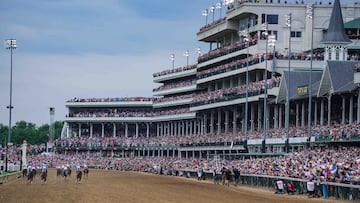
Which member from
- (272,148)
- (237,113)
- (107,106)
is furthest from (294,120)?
(107,106)

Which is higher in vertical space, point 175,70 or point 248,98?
point 175,70

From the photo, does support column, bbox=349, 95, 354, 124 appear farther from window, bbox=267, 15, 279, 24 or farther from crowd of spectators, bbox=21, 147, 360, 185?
window, bbox=267, 15, 279, 24

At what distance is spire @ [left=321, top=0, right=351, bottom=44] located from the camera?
85.0 metres

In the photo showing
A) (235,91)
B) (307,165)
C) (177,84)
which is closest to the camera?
(307,165)

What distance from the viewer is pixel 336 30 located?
3371 inches

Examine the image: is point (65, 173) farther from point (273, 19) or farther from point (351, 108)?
point (273, 19)

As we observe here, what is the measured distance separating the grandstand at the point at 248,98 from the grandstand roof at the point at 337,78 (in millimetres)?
90

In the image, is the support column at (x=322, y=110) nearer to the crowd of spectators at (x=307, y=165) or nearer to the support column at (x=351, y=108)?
the support column at (x=351, y=108)

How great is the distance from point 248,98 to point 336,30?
1446 cm

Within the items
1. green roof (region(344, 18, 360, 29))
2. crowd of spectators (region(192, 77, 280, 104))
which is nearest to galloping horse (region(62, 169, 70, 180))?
crowd of spectators (region(192, 77, 280, 104))

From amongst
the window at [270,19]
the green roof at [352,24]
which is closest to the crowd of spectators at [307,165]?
the window at [270,19]

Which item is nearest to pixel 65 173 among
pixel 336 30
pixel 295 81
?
pixel 295 81

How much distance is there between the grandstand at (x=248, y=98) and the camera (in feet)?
248

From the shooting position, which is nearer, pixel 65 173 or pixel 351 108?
pixel 351 108
